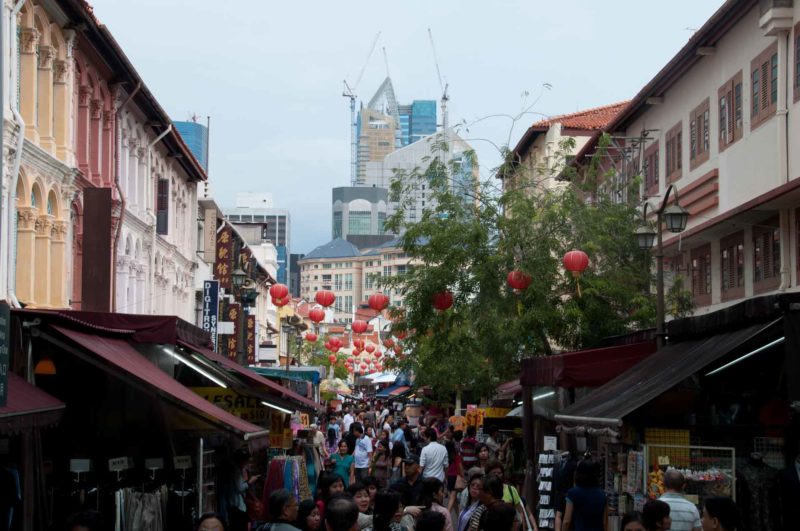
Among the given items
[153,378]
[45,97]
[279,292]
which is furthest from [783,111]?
[153,378]

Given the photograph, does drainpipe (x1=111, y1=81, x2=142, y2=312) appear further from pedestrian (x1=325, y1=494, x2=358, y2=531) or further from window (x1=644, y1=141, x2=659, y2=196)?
pedestrian (x1=325, y1=494, x2=358, y2=531)

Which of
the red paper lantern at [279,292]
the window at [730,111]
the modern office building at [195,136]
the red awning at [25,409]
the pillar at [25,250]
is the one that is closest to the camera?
the red awning at [25,409]

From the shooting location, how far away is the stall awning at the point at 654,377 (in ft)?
44.2

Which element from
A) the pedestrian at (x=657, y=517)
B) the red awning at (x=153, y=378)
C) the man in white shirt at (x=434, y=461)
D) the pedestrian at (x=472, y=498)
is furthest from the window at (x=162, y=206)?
the pedestrian at (x=657, y=517)

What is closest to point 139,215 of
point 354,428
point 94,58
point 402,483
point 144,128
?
point 144,128

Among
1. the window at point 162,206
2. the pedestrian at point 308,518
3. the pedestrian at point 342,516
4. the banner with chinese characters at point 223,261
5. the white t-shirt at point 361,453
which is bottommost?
the white t-shirt at point 361,453

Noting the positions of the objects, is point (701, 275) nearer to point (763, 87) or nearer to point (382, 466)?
point (763, 87)

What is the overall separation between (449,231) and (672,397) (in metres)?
13.1

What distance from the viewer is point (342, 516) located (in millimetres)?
9461

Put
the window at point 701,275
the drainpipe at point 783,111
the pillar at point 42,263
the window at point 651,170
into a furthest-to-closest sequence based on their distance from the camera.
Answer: the window at point 651,170 < the window at point 701,275 < the drainpipe at point 783,111 < the pillar at point 42,263

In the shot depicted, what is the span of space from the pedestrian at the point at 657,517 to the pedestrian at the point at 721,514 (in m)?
0.51

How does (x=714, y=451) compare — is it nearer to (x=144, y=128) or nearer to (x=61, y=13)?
(x=61, y=13)

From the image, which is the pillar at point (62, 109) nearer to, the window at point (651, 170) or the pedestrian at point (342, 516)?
the window at point (651, 170)

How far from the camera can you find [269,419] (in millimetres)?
21203
